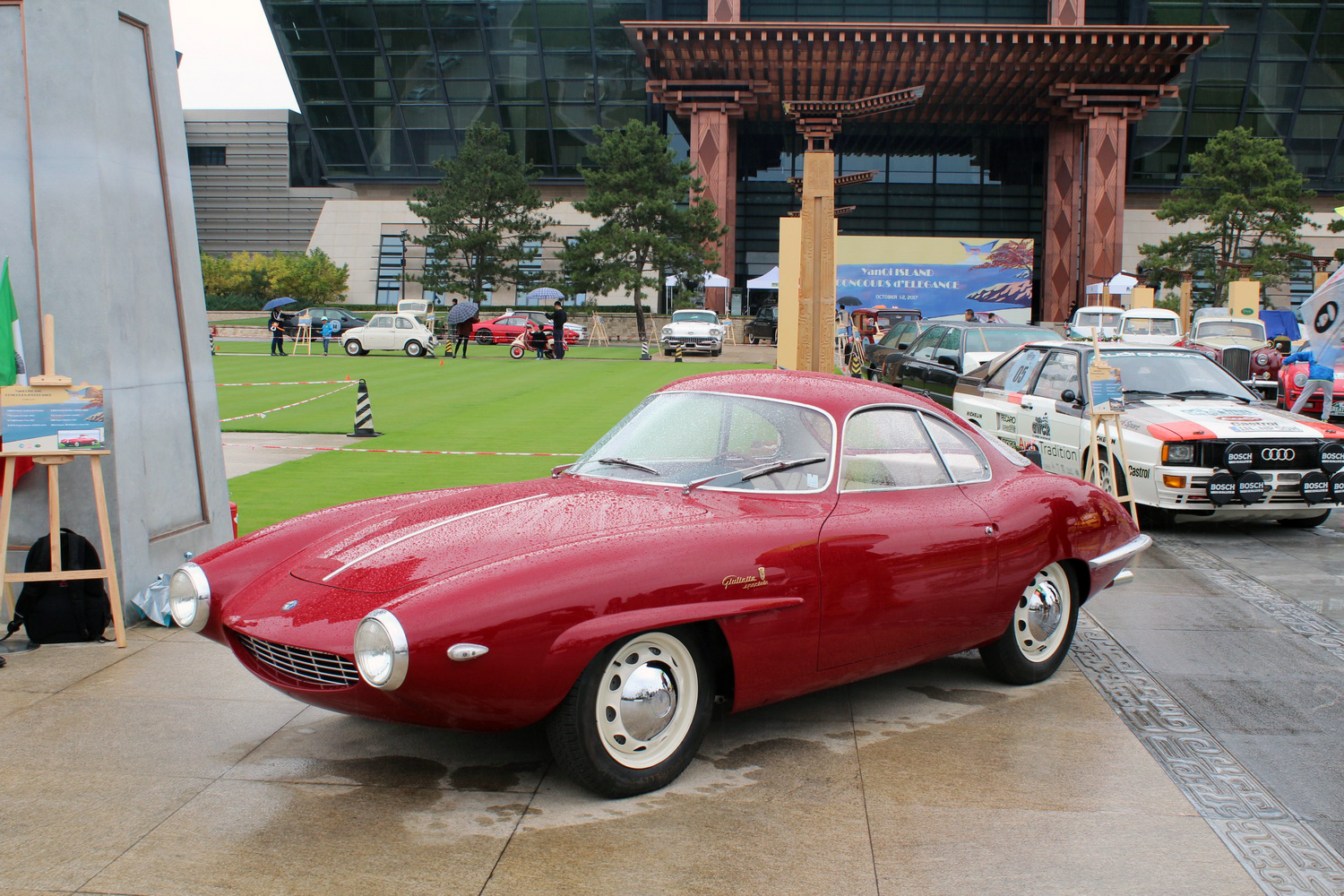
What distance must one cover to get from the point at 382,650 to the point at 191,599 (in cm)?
131

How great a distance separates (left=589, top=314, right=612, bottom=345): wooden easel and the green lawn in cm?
1179

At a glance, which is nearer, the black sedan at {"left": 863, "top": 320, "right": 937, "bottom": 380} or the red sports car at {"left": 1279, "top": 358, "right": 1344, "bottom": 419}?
the red sports car at {"left": 1279, "top": 358, "right": 1344, "bottom": 419}

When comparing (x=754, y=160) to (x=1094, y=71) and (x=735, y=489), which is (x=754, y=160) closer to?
(x=1094, y=71)

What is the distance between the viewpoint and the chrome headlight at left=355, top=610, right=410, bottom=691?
3.26m

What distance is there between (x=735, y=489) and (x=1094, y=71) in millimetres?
49481

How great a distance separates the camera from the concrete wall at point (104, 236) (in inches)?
219

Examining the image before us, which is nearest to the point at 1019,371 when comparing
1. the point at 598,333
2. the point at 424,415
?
the point at 424,415

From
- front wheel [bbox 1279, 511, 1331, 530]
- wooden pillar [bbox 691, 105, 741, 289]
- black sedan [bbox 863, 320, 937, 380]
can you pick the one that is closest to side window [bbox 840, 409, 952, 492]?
front wheel [bbox 1279, 511, 1331, 530]

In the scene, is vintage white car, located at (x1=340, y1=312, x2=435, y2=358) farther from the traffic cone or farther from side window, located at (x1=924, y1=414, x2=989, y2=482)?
side window, located at (x1=924, y1=414, x2=989, y2=482)

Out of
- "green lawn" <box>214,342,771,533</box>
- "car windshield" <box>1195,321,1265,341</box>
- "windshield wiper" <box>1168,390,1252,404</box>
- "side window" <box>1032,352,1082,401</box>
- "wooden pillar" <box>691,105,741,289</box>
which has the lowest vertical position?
Answer: "green lawn" <box>214,342,771,533</box>

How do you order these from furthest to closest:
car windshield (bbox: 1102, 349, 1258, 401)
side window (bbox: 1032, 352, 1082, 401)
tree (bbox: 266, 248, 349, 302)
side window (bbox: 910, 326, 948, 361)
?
tree (bbox: 266, 248, 349, 302), side window (bbox: 910, 326, 948, 361), side window (bbox: 1032, 352, 1082, 401), car windshield (bbox: 1102, 349, 1258, 401)

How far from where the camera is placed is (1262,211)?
1912 inches

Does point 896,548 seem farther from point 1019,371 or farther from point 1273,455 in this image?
point 1019,371

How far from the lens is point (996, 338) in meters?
16.3
